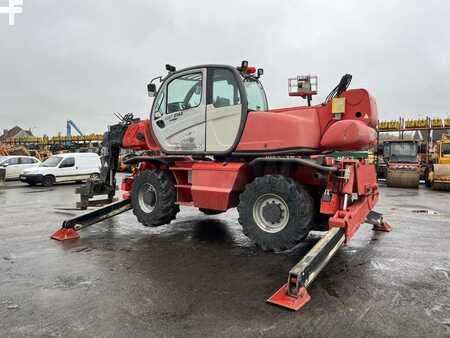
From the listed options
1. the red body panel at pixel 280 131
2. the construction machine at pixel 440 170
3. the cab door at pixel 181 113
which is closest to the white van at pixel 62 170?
the cab door at pixel 181 113

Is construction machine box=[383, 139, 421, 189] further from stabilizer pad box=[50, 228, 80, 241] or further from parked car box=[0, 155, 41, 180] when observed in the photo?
parked car box=[0, 155, 41, 180]

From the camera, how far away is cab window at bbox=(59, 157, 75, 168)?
18.7 metres

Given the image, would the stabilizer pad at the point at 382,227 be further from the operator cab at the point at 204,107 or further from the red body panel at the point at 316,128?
the operator cab at the point at 204,107

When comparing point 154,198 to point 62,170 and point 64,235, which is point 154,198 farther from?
point 62,170

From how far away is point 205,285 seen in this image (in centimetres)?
430

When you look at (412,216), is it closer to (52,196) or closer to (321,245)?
(321,245)

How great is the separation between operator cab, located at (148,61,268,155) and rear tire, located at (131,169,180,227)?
57cm

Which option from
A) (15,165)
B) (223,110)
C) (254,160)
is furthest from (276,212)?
(15,165)

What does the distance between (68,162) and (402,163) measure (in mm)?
17381

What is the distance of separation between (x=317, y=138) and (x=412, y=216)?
5101 millimetres

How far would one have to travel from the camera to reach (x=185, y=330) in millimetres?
3223

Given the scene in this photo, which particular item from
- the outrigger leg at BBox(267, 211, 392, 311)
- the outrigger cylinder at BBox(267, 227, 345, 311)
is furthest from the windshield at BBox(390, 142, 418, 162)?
the outrigger cylinder at BBox(267, 227, 345, 311)

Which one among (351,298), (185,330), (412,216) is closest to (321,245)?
(351,298)

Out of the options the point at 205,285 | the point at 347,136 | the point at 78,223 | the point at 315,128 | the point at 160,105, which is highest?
the point at 160,105
